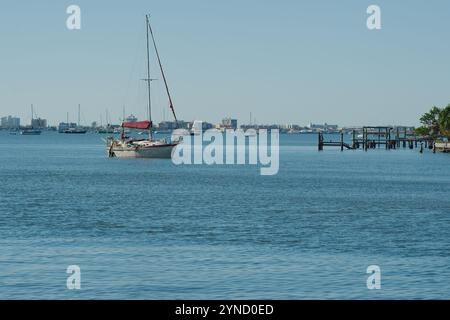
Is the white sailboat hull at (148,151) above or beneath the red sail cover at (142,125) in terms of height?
beneath

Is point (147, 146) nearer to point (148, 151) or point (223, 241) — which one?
point (148, 151)

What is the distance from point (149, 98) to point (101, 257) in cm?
10878

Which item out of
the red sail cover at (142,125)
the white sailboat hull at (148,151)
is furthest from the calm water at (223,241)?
the white sailboat hull at (148,151)

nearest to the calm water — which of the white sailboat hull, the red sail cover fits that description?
the red sail cover

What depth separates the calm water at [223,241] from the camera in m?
31.7

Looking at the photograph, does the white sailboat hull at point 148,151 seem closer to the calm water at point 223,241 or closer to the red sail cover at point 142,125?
the red sail cover at point 142,125

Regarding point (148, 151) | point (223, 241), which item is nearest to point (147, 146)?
point (148, 151)

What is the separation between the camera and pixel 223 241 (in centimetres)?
4475

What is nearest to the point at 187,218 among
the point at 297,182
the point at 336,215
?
the point at 336,215

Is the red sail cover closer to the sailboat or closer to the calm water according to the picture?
the sailboat

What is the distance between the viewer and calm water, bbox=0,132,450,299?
31.7 m

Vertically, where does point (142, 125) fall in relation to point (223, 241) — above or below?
above

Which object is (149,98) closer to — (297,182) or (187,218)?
(297,182)

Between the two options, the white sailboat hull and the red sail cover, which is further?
the white sailboat hull
